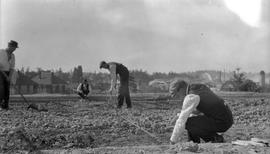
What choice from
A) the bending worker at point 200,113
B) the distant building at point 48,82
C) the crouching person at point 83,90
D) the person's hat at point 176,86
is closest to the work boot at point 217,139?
the bending worker at point 200,113

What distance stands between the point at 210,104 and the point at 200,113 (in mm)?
359

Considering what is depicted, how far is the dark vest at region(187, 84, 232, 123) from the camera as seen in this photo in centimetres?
618

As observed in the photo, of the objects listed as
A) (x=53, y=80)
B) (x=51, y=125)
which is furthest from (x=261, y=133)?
(x=53, y=80)

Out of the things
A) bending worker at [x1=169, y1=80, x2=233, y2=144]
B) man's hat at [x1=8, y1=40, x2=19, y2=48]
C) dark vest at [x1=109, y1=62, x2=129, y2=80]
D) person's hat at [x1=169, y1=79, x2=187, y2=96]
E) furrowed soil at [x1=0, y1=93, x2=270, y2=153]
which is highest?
man's hat at [x1=8, y1=40, x2=19, y2=48]

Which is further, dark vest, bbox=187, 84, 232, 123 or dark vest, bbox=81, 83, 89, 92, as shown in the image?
dark vest, bbox=81, 83, 89, 92

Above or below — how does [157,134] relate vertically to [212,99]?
below

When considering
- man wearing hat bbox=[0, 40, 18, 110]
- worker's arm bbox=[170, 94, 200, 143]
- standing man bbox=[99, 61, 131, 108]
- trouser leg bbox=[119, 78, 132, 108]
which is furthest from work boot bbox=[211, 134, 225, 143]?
trouser leg bbox=[119, 78, 132, 108]

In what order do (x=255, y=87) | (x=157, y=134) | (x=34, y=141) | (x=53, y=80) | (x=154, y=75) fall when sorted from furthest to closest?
1. (x=154, y=75)
2. (x=53, y=80)
3. (x=255, y=87)
4. (x=157, y=134)
5. (x=34, y=141)

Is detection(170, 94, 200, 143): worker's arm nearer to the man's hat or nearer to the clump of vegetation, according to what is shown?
the man's hat

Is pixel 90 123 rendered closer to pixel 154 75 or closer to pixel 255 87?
pixel 255 87

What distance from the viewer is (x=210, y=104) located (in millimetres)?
6332

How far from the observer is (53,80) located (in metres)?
44.2

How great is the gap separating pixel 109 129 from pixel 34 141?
1.74 metres

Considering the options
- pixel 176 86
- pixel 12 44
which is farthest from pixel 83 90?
pixel 176 86
